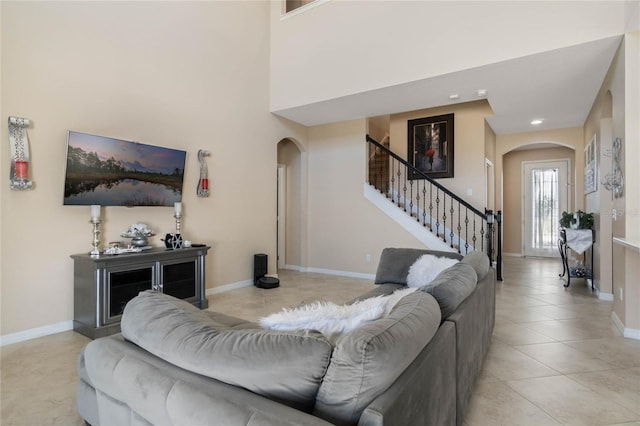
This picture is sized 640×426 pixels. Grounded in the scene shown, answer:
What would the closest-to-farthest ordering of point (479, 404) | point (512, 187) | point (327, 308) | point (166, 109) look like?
point (327, 308) < point (479, 404) < point (166, 109) < point (512, 187)

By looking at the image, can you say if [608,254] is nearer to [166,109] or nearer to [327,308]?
[327,308]

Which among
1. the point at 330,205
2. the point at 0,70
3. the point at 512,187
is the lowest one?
the point at 330,205

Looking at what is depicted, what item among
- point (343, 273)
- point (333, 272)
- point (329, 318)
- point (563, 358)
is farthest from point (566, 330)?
point (333, 272)

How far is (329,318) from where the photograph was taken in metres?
1.33

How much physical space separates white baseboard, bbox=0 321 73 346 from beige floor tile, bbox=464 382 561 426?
12.3ft

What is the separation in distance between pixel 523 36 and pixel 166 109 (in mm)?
4238

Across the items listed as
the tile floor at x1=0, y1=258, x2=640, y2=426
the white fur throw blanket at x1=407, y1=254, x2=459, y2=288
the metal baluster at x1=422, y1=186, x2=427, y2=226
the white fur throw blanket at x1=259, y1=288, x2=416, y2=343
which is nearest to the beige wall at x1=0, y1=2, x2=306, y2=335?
the tile floor at x1=0, y1=258, x2=640, y2=426

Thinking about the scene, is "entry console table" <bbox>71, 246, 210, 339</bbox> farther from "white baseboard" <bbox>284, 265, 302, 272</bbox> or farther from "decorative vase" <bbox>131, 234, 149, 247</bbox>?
"white baseboard" <bbox>284, 265, 302, 272</bbox>

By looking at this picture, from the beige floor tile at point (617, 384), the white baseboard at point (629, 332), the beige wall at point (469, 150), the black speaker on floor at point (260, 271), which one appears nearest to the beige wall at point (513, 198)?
the beige wall at point (469, 150)

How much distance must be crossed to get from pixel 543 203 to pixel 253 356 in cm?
942

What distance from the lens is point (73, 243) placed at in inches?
139

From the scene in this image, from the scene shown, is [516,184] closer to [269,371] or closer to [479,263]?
[479,263]

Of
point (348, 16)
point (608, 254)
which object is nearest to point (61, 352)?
point (348, 16)

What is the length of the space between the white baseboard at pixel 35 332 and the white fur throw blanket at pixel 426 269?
3.50 meters
